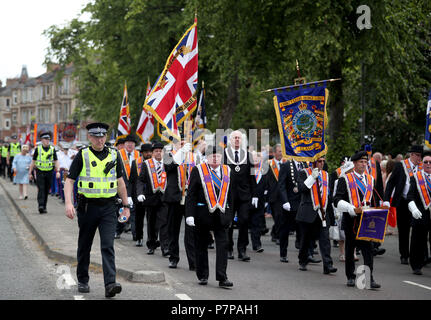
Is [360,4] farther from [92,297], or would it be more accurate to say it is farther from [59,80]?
[59,80]

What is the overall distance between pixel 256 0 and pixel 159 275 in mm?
11761

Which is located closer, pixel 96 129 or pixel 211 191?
pixel 96 129

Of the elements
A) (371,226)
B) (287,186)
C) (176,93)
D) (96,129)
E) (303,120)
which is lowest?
(371,226)

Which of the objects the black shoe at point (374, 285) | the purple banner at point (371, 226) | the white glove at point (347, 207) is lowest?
the black shoe at point (374, 285)

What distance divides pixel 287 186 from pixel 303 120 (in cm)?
248

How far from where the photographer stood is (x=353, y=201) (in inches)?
406

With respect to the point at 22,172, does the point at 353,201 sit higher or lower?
lower

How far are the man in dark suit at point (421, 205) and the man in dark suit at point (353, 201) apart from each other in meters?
1.84

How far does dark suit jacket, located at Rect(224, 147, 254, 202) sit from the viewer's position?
12.7 m

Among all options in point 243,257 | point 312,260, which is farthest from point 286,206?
point 243,257

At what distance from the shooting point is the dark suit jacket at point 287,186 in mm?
13898

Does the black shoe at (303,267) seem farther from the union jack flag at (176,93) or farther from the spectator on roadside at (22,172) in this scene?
the spectator on roadside at (22,172)

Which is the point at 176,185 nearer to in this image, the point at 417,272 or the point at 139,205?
the point at 139,205

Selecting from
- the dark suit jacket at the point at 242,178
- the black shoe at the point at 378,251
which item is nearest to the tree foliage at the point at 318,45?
the black shoe at the point at 378,251
